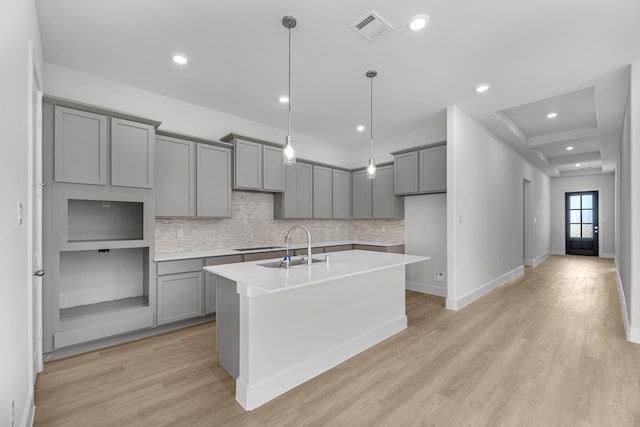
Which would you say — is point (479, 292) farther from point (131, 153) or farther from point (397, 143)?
point (131, 153)

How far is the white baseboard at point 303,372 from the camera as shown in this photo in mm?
1999

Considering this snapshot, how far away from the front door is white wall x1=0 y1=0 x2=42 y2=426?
1287 cm

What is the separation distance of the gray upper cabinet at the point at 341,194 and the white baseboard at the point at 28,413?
15.0ft

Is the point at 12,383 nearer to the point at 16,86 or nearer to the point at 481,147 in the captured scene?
the point at 16,86

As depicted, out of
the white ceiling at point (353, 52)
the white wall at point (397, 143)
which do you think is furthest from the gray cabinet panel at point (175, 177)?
the white wall at point (397, 143)

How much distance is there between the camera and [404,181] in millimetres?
5031

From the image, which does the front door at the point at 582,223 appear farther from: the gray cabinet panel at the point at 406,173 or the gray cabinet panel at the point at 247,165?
the gray cabinet panel at the point at 247,165

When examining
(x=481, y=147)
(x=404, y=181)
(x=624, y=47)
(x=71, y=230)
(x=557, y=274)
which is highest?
(x=624, y=47)

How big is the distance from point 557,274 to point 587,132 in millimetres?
3059

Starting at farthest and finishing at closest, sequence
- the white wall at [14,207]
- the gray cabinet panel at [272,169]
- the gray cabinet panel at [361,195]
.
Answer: the gray cabinet panel at [361,195]
the gray cabinet panel at [272,169]
the white wall at [14,207]

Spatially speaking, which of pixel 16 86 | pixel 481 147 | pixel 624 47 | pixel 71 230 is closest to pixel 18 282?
pixel 16 86

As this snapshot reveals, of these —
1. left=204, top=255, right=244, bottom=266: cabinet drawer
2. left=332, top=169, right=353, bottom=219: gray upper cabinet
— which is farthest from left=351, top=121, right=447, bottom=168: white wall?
left=204, top=255, right=244, bottom=266: cabinet drawer

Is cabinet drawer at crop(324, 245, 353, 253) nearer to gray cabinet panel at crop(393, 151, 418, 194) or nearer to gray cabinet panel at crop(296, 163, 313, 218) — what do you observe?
gray cabinet panel at crop(296, 163, 313, 218)

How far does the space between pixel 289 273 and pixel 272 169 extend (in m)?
2.67
